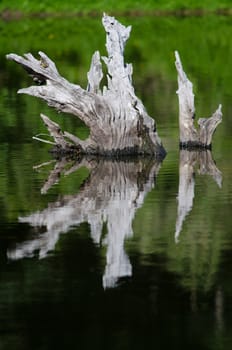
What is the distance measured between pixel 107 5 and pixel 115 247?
182ft

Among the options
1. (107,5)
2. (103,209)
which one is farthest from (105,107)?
(107,5)

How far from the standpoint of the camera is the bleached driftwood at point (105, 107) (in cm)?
2109

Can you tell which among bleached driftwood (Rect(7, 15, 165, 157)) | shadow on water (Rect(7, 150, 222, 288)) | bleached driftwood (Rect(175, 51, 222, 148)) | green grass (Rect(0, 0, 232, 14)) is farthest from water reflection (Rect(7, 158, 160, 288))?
green grass (Rect(0, 0, 232, 14))

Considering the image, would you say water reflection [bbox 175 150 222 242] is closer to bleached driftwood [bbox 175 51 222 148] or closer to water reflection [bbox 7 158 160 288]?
bleached driftwood [bbox 175 51 222 148]

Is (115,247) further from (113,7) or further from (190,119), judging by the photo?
(113,7)

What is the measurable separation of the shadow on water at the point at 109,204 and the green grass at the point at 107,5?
4675cm

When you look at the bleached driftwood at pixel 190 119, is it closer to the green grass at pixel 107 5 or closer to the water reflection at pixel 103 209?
the water reflection at pixel 103 209

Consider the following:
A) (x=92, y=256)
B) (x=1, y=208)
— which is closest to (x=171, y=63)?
(x=1, y=208)

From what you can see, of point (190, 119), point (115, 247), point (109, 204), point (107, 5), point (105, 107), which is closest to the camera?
point (115, 247)

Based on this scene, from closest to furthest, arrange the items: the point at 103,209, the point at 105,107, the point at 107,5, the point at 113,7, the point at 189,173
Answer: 1. the point at 103,209
2. the point at 189,173
3. the point at 105,107
4. the point at 113,7
5. the point at 107,5

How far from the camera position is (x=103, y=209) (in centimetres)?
1619

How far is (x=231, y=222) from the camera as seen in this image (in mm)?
15031

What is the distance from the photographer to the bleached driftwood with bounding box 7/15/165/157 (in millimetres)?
21094

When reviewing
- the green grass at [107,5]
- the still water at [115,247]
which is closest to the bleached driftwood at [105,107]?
the still water at [115,247]
